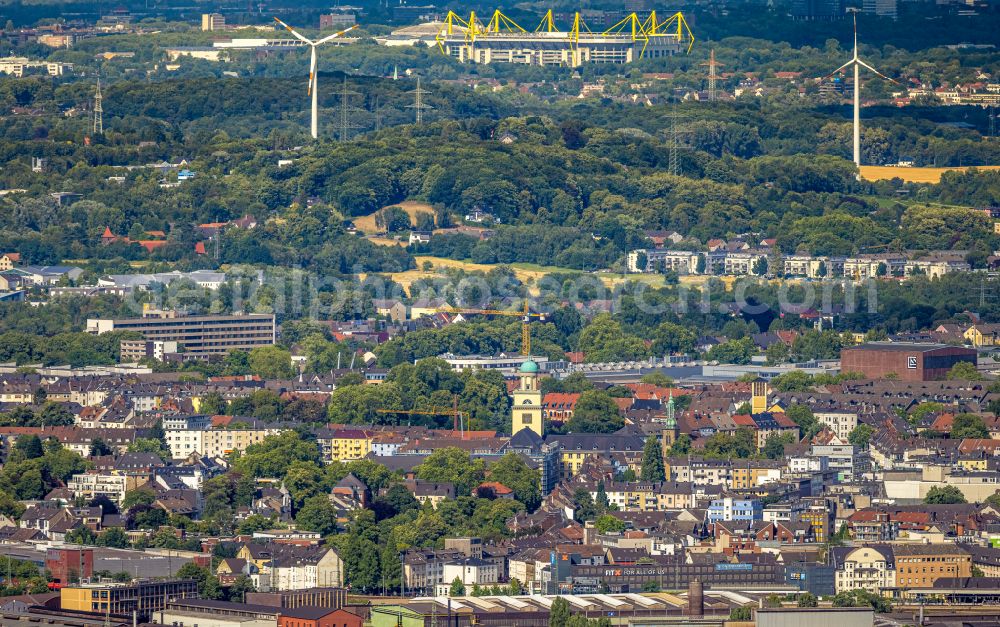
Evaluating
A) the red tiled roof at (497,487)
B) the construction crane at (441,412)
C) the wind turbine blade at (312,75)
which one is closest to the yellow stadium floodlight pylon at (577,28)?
the wind turbine blade at (312,75)

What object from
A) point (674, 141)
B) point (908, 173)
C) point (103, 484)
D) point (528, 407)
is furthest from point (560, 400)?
point (908, 173)

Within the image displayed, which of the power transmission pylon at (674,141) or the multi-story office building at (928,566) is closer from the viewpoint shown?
the multi-story office building at (928,566)

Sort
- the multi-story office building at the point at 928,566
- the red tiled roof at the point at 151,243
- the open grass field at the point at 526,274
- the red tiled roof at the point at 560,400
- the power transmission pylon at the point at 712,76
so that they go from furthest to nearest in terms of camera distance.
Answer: the power transmission pylon at the point at 712,76 < the red tiled roof at the point at 151,243 < the open grass field at the point at 526,274 < the red tiled roof at the point at 560,400 < the multi-story office building at the point at 928,566

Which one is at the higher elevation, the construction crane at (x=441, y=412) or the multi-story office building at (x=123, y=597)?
the multi-story office building at (x=123, y=597)

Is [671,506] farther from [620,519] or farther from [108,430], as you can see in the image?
[108,430]

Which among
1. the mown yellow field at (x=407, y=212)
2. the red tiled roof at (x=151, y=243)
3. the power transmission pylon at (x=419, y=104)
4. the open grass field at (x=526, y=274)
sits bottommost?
the open grass field at (x=526, y=274)

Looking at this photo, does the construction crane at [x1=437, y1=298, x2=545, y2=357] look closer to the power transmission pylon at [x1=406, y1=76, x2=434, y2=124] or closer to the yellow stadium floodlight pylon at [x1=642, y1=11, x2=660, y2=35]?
the power transmission pylon at [x1=406, y1=76, x2=434, y2=124]

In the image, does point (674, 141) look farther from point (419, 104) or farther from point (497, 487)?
point (497, 487)

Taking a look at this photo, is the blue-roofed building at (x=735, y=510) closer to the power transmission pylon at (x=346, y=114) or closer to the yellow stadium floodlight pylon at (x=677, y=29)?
the power transmission pylon at (x=346, y=114)
